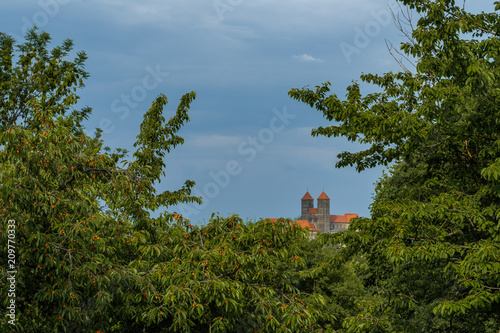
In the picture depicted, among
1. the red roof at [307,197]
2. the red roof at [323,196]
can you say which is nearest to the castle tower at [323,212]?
the red roof at [323,196]

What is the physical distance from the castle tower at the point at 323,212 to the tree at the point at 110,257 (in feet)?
571

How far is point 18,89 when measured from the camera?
19.9 metres

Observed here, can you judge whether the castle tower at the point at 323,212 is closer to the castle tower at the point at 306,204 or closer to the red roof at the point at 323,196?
the red roof at the point at 323,196

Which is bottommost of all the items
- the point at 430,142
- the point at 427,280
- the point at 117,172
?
the point at 427,280

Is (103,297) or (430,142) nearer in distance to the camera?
(103,297)

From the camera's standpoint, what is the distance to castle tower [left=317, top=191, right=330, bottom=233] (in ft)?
598

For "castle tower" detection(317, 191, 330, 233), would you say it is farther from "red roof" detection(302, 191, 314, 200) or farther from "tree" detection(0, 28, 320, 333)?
"tree" detection(0, 28, 320, 333)

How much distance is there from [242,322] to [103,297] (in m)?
2.57

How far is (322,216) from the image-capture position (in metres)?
183

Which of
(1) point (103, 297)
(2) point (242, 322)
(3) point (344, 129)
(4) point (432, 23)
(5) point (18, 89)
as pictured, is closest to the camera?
(1) point (103, 297)

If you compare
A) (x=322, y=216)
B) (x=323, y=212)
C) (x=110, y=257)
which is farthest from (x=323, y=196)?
(x=110, y=257)

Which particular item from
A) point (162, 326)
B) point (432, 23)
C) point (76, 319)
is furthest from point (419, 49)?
point (76, 319)

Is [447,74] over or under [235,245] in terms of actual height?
over

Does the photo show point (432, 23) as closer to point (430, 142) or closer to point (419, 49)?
point (419, 49)
